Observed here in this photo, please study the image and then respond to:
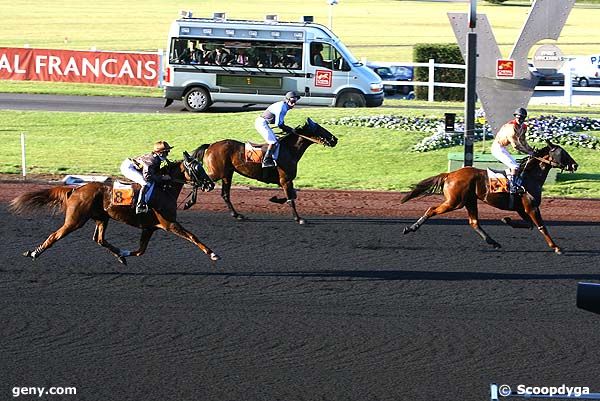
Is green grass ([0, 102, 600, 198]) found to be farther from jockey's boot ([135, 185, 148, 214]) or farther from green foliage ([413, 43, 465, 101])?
jockey's boot ([135, 185, 148, 214])

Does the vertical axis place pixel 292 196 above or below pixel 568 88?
below

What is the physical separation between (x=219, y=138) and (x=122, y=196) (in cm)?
1189

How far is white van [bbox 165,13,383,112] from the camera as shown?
102 ft

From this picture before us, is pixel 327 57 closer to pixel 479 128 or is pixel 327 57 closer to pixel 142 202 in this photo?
pixel 479 128

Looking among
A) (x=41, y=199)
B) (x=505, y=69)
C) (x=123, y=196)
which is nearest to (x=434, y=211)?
(x=123, y=196)

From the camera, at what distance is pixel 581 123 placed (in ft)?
80.9

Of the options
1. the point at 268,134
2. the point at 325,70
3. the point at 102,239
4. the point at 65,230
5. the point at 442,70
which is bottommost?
the point at 102,239

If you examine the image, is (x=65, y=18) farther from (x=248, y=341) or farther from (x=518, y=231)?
(x=248, y=341)

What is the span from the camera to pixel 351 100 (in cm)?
3117

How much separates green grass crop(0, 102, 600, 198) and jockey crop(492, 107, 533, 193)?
4.52 m

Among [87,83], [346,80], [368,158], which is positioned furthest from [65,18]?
[368,158]

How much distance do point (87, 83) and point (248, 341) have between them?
1110 inches

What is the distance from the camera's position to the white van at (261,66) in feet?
102

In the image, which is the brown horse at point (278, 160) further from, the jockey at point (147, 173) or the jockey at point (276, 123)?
the jockey at point (147, 173)
